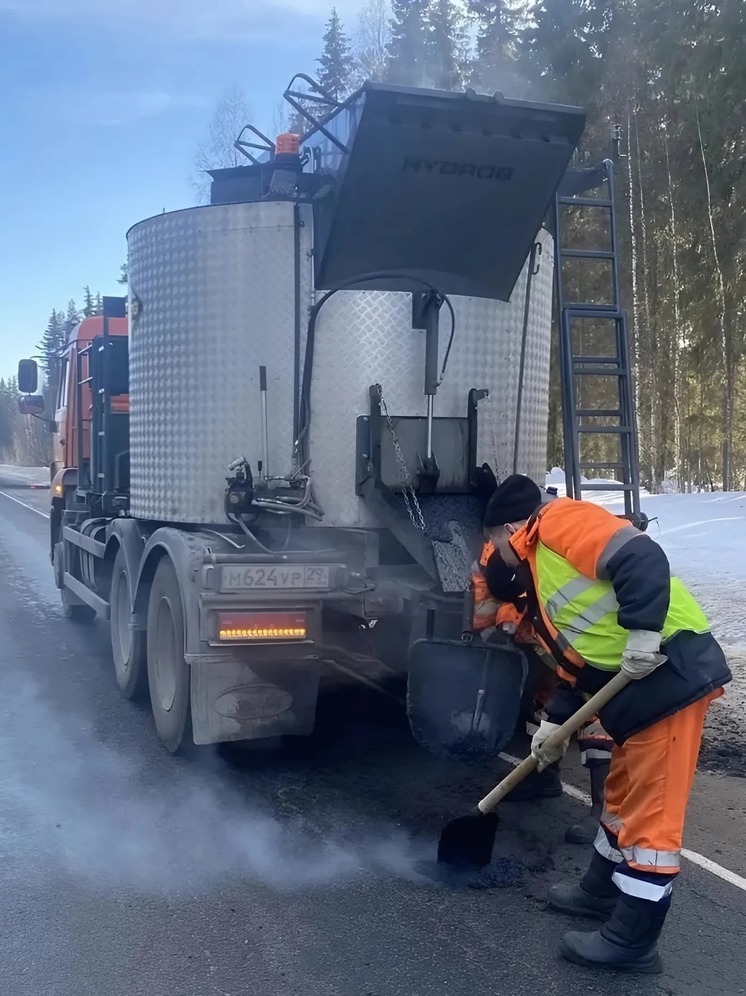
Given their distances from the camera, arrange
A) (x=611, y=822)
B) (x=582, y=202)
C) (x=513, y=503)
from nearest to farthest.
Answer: (x=611, y=822), (x=513, y=503), (x=582, y=202)

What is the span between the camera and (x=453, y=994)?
10.1 ft

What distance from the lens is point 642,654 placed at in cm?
311

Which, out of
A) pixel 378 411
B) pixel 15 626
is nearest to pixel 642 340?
pixel 15 626

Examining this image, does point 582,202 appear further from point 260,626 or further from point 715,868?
point 715,868

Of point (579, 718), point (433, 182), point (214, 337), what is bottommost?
point (579, 718)

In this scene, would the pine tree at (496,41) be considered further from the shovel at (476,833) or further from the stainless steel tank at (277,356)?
the shovel at (476,833)

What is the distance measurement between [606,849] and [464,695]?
831mm

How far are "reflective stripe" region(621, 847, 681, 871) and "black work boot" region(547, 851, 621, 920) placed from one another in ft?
1.42

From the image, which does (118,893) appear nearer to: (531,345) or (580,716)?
(580,716)

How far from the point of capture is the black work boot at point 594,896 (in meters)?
3.61

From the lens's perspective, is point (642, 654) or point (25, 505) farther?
point (25, 505)

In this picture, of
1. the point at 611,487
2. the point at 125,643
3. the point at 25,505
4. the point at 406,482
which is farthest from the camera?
the point at 25,505

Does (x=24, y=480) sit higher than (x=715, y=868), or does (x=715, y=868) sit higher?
(x=715, y=868)

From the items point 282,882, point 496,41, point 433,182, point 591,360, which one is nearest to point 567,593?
point 282,882
